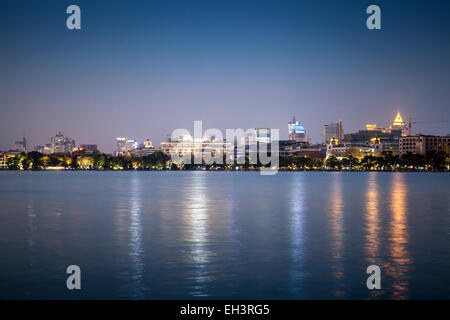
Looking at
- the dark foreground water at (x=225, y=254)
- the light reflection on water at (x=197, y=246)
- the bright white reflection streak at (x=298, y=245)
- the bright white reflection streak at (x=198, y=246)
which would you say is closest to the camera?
the dark foreground water at (x=225, y=254)

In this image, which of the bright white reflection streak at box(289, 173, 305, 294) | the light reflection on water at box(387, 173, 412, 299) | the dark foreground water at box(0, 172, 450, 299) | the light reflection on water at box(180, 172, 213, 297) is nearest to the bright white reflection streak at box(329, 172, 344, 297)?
Answer: the dark foreground water at box(0, 172, 450, 299)

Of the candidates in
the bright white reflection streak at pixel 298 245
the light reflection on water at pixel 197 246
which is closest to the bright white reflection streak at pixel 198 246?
the light reflection on water at pixel 197 246

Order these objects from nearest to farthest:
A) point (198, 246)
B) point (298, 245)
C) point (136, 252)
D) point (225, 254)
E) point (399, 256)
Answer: point (399, 256)
point (225, 254)
point (136, 252)
point (198, 246)
point (298, 245)

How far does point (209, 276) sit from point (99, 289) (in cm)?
313

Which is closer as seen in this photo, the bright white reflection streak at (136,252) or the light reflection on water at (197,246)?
the bright white reflection streak at (136,252)

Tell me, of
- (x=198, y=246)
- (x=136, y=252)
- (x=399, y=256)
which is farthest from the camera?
(x=198, y=246)

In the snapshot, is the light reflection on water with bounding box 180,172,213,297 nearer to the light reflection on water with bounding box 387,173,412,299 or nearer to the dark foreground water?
the dark foreground water

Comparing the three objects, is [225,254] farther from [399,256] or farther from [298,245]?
[399,256]

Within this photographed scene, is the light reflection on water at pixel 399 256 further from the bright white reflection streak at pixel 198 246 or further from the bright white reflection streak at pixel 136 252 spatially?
the bright white reflection streak at pixel 136 252

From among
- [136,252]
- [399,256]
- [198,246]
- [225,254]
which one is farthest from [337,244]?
→ [136,252]

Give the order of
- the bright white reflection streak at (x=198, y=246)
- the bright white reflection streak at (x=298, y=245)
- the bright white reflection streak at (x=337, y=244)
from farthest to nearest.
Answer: the bright white reflection streak at (x=298, y=245), the bright white reflection streak at (x=337, y=244), the bright white reflection streak at (x=198, y=246)
